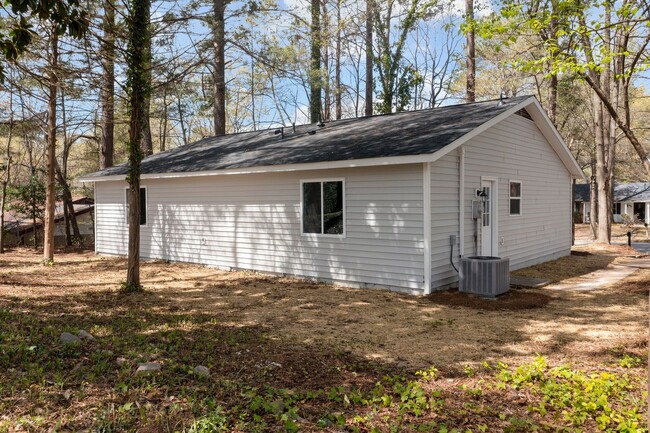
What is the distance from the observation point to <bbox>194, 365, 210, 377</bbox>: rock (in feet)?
13.9

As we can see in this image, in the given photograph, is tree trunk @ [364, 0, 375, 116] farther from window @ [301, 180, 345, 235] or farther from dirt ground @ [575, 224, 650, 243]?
window @ [301, 180, 345, 235]

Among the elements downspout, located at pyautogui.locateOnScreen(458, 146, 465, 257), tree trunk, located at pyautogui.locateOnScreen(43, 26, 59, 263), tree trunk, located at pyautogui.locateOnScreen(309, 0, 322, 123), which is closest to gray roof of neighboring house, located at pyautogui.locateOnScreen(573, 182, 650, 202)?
tree trunk, located at pyautogui.locateOnScreen(309, 0, 322, 123)

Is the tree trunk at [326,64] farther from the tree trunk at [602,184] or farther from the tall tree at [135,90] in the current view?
the tall tree at [135,90]

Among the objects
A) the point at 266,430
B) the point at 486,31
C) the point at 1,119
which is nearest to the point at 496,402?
the point at 266,430

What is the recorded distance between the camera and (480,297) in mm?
8312

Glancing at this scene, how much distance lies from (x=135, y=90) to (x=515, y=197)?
28.5ft

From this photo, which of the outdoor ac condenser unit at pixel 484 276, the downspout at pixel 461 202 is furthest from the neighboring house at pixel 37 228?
the outdoor ac condenser unit at pixel 484 276

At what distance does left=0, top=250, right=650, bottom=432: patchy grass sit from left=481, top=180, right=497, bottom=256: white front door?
1721mm

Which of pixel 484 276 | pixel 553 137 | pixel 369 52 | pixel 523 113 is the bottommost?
pixel 484 276

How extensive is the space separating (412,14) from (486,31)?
574 inches

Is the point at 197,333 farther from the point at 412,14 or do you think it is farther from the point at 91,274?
the point at 412,14

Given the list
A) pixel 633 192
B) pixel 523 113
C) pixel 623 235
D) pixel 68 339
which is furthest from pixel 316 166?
pixel 633 192

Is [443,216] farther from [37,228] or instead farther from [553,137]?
[37,228]

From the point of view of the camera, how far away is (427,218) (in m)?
8.35
